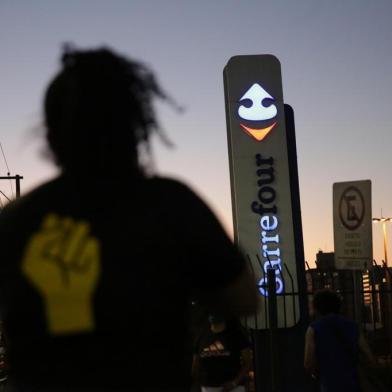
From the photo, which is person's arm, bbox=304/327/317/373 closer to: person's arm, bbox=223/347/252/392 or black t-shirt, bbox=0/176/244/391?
person's arm, bbox=223/347/252/392

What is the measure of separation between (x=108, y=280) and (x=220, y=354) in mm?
6999

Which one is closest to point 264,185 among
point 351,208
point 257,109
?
point 257,109

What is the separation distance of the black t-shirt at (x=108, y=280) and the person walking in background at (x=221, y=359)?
6596 mm

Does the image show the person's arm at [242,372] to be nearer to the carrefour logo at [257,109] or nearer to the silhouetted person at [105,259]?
the carrefour logo at [257,109]

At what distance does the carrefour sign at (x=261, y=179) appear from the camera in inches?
499

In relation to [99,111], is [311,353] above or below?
below

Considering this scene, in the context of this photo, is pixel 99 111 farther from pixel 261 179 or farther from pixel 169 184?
pixel 261 179

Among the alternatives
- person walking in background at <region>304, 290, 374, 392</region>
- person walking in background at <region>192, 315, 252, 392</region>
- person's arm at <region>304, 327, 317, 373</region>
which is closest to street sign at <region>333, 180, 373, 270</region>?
person walking in background at <region>304, 290, 374, 392</region>

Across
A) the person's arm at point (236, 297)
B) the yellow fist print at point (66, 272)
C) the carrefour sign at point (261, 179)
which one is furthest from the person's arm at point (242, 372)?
the yellow fist print at point (66, 272)

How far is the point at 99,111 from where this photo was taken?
1.79m

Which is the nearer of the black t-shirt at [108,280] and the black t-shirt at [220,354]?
the black t-shirt at [108,280]

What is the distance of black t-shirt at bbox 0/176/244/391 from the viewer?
160 centimetres

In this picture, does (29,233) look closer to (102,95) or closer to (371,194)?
(102,95)

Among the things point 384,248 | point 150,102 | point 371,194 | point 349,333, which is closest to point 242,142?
point 371,194
